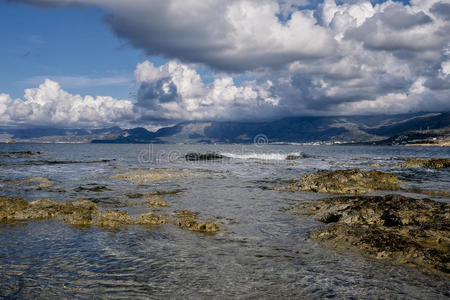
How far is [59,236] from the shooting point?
12.7m

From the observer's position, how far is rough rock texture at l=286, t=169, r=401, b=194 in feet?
87.1

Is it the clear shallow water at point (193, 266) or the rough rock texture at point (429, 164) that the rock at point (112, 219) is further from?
the rough rock texture at point (429, 164)

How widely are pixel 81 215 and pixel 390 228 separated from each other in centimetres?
1526

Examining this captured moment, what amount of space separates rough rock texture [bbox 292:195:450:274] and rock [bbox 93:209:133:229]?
9.26 m

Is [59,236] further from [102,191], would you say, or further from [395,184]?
[395,184]

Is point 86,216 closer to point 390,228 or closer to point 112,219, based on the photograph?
point 112,219

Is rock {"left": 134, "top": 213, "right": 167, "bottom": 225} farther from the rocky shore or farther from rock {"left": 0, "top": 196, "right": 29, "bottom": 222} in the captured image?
rock {"left": 0, "top": 196, "right": 29, "bottom": 222}

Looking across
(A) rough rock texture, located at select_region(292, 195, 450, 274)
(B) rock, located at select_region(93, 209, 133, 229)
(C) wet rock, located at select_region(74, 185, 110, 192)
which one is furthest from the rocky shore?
(C) wet rock, located at select_region(74, 185, 110, 192)

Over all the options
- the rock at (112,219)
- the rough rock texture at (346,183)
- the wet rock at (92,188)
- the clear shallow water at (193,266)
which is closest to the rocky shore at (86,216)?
the rock at (112,219)

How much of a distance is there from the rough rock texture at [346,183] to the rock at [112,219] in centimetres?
1643

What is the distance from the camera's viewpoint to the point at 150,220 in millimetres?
15211

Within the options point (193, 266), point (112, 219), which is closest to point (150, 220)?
point (112, 219)

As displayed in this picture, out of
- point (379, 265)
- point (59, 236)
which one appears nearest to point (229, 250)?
point (379, 265)

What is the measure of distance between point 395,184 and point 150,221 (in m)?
26.3
